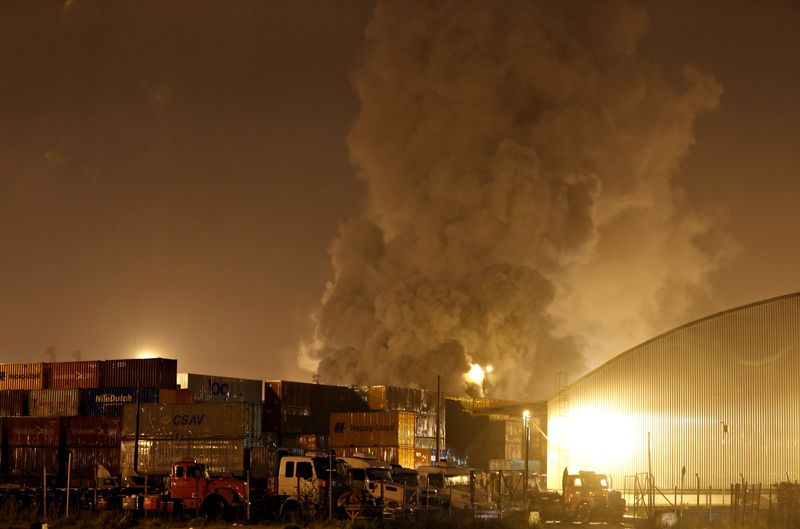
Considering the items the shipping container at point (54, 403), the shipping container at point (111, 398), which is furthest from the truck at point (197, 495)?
the shipping container at point (54, 403)

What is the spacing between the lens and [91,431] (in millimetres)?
50750

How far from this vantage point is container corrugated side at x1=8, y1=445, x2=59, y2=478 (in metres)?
52.1

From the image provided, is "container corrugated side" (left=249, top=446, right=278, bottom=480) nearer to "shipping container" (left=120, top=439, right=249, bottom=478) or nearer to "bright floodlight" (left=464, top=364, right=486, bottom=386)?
"shipping container" (left=120, top=439, right=249, bottom=478)

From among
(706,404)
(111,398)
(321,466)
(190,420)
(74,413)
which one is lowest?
(321,466)

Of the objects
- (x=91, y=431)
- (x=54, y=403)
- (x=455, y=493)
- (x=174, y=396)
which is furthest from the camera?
(x=54, y=403)

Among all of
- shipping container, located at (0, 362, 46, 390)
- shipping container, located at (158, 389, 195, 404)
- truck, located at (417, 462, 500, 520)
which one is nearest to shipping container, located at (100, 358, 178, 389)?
shipping container, located at (158, 389, 195, 404)

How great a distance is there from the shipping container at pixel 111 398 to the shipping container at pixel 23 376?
718 cm

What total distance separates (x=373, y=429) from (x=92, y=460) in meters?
13.3

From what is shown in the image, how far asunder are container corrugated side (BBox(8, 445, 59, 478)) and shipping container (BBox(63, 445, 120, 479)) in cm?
148

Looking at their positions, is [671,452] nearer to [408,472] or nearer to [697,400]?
[697,400]

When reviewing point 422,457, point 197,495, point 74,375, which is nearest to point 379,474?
point 197,495

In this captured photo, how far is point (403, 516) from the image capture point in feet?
109

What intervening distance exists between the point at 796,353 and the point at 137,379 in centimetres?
3151

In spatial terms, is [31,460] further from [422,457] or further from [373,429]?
[422,457]
